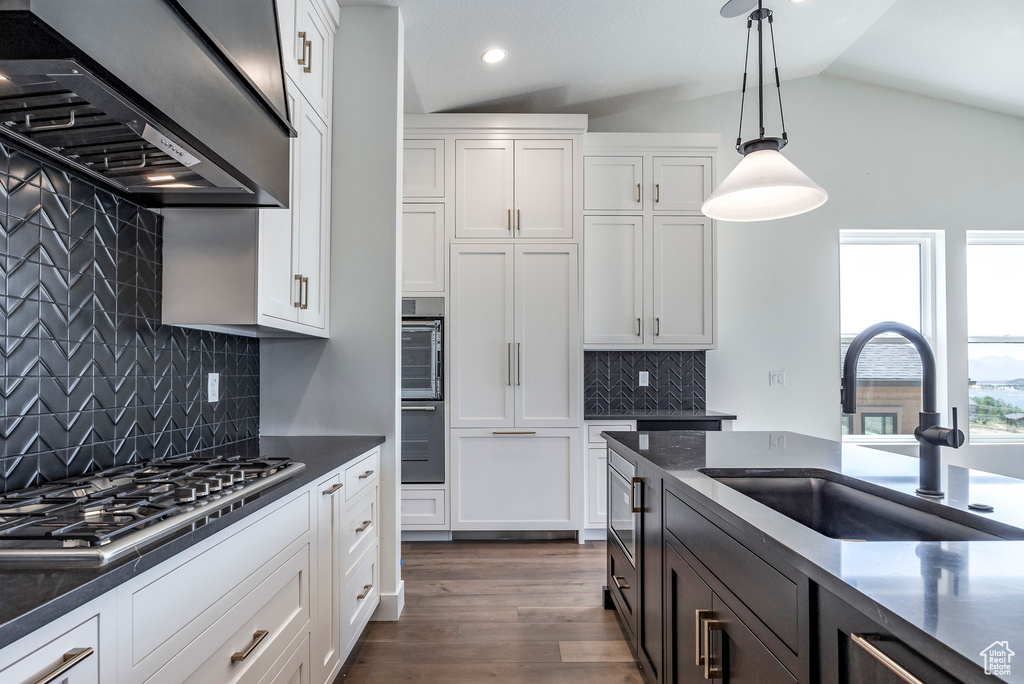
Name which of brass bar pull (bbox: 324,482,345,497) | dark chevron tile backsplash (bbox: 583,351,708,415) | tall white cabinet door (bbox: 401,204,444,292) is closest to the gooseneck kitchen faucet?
brass bar pull (bbox: 324,482,345,497)

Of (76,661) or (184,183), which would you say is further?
(184,183)

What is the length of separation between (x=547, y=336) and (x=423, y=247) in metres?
0.98

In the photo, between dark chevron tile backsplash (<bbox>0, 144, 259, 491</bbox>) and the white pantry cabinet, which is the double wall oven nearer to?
the white pantry cabinet

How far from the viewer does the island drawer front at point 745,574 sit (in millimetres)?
907

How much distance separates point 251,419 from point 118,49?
1.76 m

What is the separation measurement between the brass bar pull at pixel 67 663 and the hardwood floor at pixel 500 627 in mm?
1487

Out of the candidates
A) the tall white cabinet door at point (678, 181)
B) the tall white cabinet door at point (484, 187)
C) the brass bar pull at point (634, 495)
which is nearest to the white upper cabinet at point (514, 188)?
the tall white cabinet door at point (484, 187)

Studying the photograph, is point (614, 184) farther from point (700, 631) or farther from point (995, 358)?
point (995, 358)

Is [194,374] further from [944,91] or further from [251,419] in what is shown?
[944,91]

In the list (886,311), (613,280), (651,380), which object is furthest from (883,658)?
(886,311)

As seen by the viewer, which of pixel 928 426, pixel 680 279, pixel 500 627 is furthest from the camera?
pixel 680 279

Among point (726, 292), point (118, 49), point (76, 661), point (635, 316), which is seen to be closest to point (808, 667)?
point (76, 661)

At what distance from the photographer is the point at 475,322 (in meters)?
3.55

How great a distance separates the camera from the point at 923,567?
712mm
